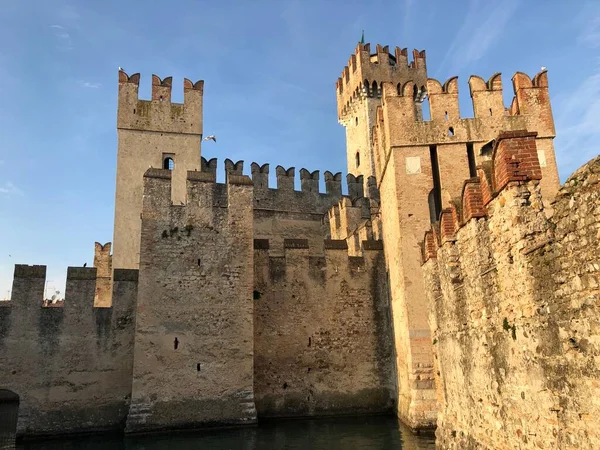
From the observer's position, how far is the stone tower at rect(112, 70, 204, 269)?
18.1 m

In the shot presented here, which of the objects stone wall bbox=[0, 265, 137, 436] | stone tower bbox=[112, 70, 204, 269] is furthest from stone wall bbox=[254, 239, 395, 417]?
stone tower bbox=[112, 70, 204, 269]

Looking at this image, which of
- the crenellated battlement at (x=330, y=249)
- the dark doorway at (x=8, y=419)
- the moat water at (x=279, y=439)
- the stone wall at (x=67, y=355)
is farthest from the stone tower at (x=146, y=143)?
the moat water at (x=279, y=439)

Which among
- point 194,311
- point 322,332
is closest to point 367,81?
point 322,332

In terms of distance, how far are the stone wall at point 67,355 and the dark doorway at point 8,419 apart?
63 centimetres

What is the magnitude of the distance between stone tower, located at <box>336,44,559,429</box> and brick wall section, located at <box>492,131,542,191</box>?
265 inches

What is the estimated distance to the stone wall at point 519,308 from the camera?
174 inches

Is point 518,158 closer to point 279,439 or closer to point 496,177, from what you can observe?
point 496,177

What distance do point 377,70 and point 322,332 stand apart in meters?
21.0

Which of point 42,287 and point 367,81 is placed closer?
point 42,287

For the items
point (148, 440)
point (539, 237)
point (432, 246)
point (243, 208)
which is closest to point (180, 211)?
point (243, 208)

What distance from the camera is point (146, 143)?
18.8m

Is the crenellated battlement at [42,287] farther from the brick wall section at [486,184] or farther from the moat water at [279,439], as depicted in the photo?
the brick wall section at [486,184]

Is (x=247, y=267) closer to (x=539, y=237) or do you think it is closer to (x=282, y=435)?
(x=282, y=435)

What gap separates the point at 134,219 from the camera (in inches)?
714
